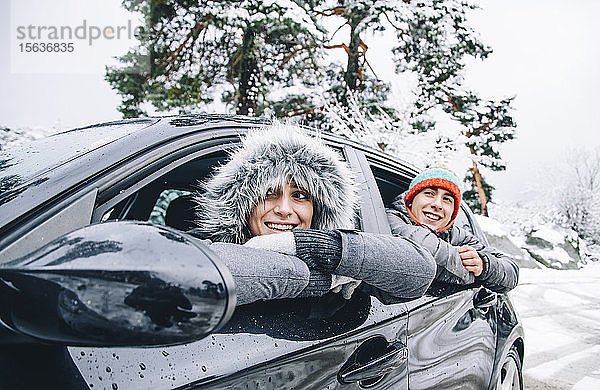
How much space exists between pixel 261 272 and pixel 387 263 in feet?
1.29

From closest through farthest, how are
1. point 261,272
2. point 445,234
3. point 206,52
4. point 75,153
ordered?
point 261,272
point 75,153
point 445,234
point 206,52

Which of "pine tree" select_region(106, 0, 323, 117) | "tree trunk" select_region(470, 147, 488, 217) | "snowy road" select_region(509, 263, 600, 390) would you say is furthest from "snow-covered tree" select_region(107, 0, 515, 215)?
"snowy road" select_region(509, 263, 600, 390)

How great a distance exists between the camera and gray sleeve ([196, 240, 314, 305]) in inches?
39.0

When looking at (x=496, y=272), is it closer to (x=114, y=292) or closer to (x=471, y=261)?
(x=471, y=261)

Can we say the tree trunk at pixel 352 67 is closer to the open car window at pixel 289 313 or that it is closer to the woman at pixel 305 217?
the woman at pixel 305 217

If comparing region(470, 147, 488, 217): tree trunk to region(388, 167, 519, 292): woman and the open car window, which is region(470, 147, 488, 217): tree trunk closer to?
region(388, 167, 519, 292): woman

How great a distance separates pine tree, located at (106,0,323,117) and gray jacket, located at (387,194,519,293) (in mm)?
8437

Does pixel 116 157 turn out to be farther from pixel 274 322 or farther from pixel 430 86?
pixel 430 86

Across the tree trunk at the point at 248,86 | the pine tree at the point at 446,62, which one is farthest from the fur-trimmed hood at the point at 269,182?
the pine tree at the point at 446,62

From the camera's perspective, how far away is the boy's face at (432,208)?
2266 mm

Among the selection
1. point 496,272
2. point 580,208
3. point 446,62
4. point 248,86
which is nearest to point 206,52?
point 248,86

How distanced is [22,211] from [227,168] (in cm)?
77

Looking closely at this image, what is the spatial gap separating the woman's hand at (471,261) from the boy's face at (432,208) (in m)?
0.32

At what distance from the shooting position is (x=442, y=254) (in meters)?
1.77
